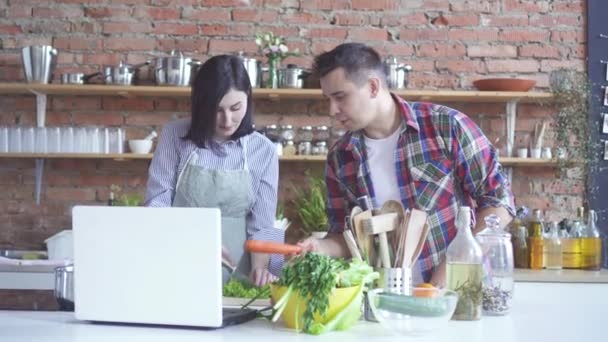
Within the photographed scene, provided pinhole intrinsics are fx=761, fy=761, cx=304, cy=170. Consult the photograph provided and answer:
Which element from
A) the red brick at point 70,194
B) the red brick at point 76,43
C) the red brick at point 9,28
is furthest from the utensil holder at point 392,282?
the red brick at point 9,28

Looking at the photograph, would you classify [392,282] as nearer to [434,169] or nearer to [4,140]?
[434,169]

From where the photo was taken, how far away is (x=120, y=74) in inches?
159

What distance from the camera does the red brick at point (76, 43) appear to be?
14.0 feet

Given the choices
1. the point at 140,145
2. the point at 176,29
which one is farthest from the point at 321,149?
the point at 176,29

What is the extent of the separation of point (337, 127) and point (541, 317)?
8.73 ft

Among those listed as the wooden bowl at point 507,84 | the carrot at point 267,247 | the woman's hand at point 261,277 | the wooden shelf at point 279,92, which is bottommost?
the woman's hand at point 261,277

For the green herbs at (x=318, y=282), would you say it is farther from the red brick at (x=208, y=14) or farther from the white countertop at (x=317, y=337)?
the red brick at (x=208, y=14)

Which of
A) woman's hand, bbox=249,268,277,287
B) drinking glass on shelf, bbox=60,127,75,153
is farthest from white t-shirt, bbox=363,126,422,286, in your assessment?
drinking glass on shelf, bbox=60,127,75,153

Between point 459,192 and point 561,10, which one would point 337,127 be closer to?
point 561,10

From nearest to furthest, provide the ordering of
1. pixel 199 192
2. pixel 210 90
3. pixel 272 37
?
pixel 210 90
pixel 199 192
pixel 272 37

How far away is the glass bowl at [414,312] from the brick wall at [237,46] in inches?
110

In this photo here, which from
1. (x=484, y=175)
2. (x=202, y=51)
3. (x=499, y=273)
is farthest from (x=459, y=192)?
(x=202, y=51)

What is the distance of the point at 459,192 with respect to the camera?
2.17 m

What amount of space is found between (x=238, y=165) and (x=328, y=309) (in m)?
1.24
